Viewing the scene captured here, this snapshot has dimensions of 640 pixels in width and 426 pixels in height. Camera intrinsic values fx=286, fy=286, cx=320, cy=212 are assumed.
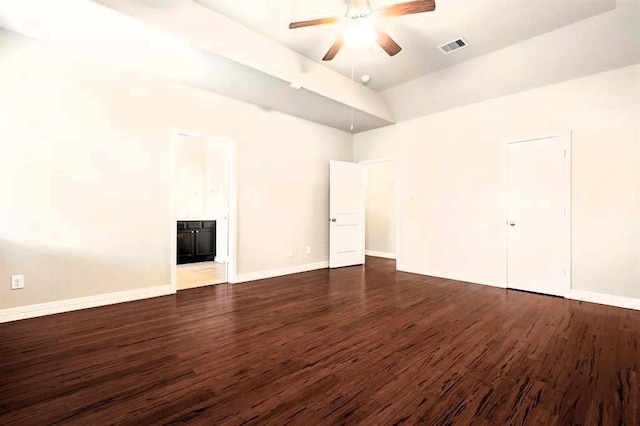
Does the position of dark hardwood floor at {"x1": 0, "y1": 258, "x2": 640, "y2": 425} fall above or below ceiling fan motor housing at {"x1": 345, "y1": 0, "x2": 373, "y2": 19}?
below

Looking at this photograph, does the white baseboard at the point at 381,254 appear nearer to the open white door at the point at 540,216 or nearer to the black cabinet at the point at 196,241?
the open white door at the point at 540,216

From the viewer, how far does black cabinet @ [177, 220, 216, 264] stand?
6.03 m

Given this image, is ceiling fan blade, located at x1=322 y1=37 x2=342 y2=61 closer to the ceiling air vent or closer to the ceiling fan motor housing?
the ceiling fan motor housing

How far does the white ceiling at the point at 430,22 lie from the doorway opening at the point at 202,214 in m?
1.95

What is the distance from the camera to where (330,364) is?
2.13 m

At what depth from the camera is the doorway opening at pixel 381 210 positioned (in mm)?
7039

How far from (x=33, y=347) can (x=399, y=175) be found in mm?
5402

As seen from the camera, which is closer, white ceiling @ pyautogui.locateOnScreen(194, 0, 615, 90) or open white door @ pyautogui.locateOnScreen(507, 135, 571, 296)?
white ceiling @ pyautogui.locateOnScreen(194, 0, 615, 90)

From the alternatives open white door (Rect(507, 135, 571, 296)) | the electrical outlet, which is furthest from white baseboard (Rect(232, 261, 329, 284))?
open white door (Rect(507, 135, 571, 296))

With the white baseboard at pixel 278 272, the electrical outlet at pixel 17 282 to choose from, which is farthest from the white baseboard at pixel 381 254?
the electrical outlet at pixel 17 282

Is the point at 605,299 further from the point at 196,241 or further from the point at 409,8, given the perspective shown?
the point at 196,241

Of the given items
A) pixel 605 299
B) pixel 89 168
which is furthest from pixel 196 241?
pixel 605 299

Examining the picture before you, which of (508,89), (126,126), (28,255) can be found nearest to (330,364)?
(28,255)

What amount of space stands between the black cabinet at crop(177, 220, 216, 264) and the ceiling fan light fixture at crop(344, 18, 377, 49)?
4842mm
